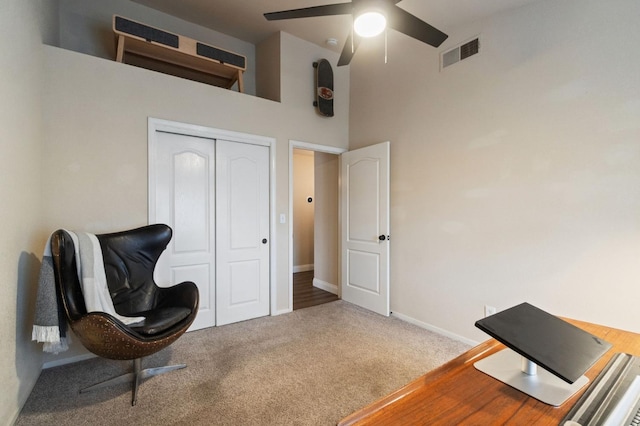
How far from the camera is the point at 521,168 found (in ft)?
8.11

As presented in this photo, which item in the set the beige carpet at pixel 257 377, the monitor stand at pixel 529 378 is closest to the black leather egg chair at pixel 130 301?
the beige carpet at pixel 257 377

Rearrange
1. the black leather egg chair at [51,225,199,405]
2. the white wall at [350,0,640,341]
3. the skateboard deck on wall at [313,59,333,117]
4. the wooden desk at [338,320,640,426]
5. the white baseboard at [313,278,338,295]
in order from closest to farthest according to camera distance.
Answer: the wooden desk at [338,320,640,426] < the black leather egg chair at [51,225,199,405] < the white wall at [350,0,640,341] < the skateboard deck on wall at [313,59,333,117] < the white baseboard at [313,278,338,295]

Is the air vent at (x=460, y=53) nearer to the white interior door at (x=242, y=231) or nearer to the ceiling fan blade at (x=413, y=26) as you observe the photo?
the ceiling fan blade at (x=413, y=26)

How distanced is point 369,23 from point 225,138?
2.01 metres

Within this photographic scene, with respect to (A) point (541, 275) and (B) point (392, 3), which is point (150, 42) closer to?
(B) point (392, 3)

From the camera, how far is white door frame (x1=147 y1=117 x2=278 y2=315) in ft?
9.05

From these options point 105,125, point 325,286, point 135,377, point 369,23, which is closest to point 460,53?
point 369,23

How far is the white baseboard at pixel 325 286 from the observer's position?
451cm

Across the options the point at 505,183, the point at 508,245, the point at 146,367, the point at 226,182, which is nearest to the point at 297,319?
the point at 146,367

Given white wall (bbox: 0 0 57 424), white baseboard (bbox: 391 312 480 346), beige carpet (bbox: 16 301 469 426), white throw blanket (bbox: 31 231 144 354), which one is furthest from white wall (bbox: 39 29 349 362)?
white baseboard (bbox: 391 312 480 346)

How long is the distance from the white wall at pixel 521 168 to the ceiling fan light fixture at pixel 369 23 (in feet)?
5.00

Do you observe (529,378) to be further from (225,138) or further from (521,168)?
(225,138)

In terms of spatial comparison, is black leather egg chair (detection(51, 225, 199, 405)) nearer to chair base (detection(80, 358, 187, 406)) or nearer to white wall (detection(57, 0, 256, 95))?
chair base (detection(80, 358, 187, 406))

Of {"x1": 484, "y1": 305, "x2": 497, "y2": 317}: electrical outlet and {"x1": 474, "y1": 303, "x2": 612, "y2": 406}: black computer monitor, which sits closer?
{"x1": 474, "y1": 303, "x2": 612, "y2": 406}: black computer monitor
